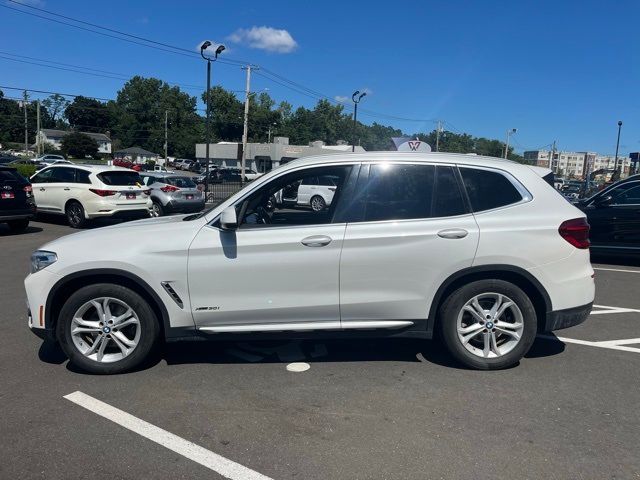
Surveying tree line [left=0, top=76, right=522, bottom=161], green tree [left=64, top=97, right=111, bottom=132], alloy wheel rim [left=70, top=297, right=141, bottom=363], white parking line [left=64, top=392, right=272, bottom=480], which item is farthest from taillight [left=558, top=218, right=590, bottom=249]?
green tree [left=64, top=97, right=111, bottom=132]

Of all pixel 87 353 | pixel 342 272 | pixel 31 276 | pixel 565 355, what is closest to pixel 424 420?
pixel 342 272

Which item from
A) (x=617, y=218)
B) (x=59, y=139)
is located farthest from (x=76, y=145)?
(x=617, y=218)

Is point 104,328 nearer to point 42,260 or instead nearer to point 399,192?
point 42,260

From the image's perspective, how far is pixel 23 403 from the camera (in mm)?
3738

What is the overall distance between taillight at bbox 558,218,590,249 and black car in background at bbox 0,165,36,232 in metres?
12.0

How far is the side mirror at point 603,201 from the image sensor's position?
998 centimetres

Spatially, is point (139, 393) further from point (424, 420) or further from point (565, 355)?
point (565, 355)

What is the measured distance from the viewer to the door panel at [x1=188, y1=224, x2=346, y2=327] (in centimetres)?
409

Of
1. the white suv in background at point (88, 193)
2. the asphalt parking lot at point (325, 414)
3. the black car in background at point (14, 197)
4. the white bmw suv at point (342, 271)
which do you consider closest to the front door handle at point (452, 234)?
the white bmw suv at point (342, 271)

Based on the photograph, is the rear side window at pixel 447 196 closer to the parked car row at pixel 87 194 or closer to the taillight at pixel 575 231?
the taillight at pixel 575 231

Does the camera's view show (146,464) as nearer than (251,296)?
Yes

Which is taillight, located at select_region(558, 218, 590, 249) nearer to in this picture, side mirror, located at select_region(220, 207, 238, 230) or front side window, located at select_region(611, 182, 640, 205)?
side mirror, located at select_region(220, 207, 238, 230)

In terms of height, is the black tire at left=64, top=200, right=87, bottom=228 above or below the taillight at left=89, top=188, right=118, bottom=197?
below

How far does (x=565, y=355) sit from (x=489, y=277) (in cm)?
128
